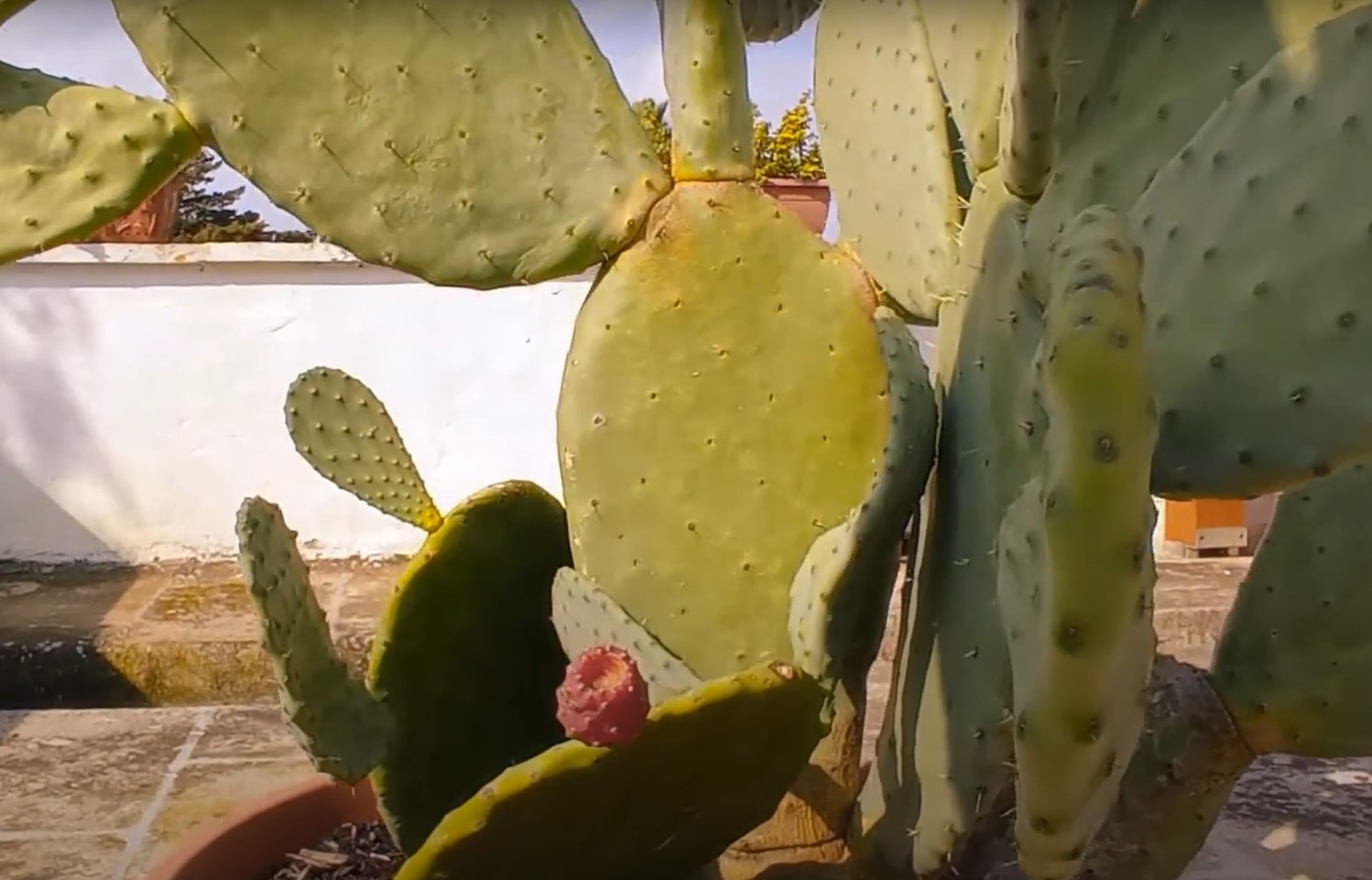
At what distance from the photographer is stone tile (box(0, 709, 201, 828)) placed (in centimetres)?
166

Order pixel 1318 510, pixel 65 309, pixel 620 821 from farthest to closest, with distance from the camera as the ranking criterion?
pixel 65 309 → pixel 1318 510 → pixel 620 821

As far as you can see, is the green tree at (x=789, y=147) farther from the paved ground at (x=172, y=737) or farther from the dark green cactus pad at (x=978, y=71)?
the dark green cactus pad at (x=978, y=71)

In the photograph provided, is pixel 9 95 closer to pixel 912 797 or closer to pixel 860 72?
pixel 860 72

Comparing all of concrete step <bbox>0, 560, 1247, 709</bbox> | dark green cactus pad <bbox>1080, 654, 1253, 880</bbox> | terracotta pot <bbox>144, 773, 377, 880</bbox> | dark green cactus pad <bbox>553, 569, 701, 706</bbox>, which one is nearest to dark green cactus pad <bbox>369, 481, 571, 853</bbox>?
dark green cactus pad <bbox>553, 569, 701, 706</bbox>

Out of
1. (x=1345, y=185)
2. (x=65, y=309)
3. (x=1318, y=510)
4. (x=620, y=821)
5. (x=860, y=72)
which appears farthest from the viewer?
(x=65, y=309)

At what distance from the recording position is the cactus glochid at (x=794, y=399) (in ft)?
2.20

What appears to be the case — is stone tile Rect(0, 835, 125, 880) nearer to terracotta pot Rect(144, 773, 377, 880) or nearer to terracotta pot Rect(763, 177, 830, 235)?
terracotta pot Rect(144, 773, 377, 880)

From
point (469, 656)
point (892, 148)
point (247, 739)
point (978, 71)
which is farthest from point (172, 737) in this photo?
point (978, 71)

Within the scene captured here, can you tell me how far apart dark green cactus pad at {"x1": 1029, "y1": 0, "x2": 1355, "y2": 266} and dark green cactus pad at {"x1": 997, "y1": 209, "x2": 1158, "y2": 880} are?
0.22 m

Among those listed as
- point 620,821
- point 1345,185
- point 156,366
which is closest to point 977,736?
point 620,821

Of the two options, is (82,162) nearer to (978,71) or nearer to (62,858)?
(978,71)

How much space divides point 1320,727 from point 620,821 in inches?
18.5

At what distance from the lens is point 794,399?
0.97 meters

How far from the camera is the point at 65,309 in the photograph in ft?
12.2
